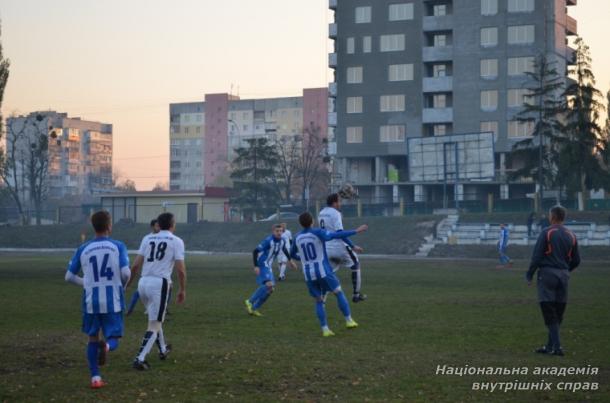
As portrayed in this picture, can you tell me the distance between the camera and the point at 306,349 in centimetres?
1422

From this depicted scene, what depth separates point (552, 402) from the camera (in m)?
10.1

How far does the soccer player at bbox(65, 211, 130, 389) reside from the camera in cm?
1141

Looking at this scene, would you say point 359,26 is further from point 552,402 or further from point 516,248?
point 552,402

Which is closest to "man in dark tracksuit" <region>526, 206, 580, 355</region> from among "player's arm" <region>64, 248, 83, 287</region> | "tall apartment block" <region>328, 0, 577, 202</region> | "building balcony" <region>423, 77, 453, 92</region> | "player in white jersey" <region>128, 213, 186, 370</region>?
"player in white jersey" <region>128, 213, 186, 370</region>

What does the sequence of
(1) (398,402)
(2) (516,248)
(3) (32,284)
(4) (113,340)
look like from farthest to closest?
1. (2) (516,248)
2. (3) (32,284)
3. (4) (113,340)
4. (1) (398,402)

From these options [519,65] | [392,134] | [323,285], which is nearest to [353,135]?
[392,134]

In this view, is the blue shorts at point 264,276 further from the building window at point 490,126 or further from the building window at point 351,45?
the building window at point 351,45

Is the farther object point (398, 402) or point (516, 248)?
point (516, 248)

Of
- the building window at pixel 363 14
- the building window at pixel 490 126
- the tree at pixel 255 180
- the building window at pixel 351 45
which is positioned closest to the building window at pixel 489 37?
the building window at pixel 490 126

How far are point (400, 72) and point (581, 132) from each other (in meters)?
27.6

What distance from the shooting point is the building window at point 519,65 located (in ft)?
306

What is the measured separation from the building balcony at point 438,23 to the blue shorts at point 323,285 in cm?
8423

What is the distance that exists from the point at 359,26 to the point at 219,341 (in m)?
88.3

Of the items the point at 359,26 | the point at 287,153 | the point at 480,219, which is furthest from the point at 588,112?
the point at 287,153
